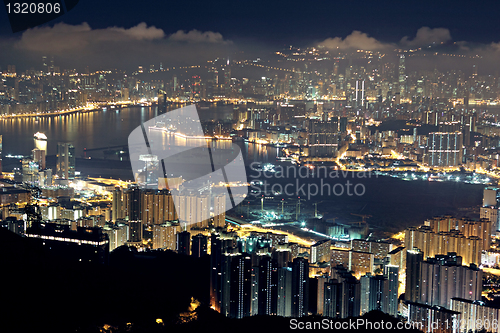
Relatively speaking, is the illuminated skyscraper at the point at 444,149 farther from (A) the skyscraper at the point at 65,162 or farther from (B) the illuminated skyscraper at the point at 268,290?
(B) the illuminated skyscraper at the point at 268,290

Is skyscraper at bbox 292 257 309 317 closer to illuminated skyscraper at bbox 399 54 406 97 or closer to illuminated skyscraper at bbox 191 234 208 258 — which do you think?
illuminated skyscraper at bbox 191 234 208 258

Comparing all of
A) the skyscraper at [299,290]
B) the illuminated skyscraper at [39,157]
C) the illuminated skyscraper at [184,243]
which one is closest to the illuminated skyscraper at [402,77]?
the illuminated skyscraper at [39,157]

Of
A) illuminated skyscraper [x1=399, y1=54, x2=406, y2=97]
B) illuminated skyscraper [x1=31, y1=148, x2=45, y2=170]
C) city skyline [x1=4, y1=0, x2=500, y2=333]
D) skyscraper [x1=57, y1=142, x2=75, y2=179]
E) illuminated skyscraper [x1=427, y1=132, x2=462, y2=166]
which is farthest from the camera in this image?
illuminated skyscraper [x1=399, y1=54, x2=406, y2=97]

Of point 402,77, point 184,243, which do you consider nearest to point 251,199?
point 184,243

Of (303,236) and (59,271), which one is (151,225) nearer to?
(303,236)

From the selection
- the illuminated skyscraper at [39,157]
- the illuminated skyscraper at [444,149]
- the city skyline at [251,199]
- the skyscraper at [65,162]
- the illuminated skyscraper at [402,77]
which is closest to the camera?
the city skyline at [251,199]

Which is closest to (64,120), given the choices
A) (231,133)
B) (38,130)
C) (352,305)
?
(38,130)

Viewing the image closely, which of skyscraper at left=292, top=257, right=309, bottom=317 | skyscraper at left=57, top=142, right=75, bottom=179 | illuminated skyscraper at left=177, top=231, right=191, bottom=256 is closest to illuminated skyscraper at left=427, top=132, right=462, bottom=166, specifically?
skyscraper at left=57, top=142, right=75, bottom=179

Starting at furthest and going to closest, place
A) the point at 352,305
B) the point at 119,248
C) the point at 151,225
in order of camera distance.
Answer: the point at 151,225
the point at 119,248
the point at 352,305
